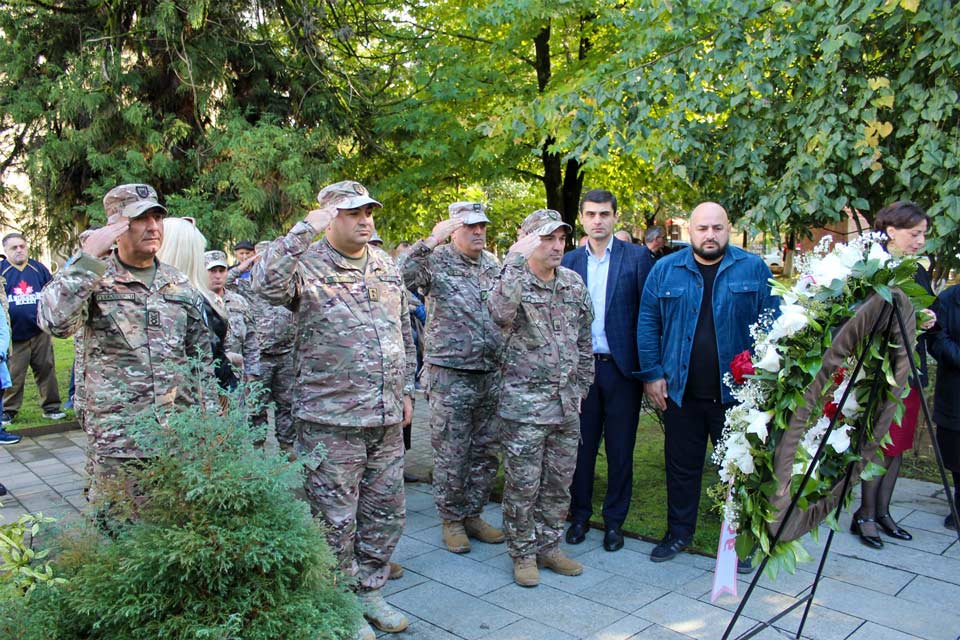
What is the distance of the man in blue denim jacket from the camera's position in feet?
14.6

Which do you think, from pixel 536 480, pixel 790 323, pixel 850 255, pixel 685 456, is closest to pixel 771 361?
pixel 790 323

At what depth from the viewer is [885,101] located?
5371mm

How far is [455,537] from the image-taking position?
488cm

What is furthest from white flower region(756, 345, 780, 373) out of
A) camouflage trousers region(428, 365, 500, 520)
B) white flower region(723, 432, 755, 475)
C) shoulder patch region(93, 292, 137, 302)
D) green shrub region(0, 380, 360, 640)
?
shoulder patch region(93, 292, 137, 302)

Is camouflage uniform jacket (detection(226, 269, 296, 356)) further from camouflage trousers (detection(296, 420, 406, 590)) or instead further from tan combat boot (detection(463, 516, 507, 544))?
camouflage trousers (detection(296, 420, 406, 590))

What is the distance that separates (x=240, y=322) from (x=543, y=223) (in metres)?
2.45

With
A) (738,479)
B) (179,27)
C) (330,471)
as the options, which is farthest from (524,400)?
(179,27)

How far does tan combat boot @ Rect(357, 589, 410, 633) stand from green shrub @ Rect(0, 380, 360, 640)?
940mm

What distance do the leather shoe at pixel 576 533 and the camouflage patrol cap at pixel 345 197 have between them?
262cm

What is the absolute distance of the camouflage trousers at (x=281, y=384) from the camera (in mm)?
5746

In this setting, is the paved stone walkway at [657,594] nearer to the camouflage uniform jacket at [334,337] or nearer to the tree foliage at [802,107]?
the camouflage uniform jacket at [334,337]

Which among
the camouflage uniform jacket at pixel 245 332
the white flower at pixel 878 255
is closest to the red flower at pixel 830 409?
the white flower at pixel 878 255

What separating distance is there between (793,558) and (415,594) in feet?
6.97

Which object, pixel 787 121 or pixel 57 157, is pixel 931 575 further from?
pixel 57 157
